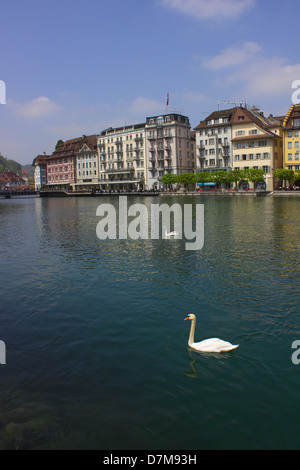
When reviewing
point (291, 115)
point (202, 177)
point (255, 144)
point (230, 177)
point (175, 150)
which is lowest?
point (230, 177)

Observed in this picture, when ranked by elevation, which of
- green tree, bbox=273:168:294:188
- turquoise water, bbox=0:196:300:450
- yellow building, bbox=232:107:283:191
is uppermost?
yellow building, bbox=232:107:283:191

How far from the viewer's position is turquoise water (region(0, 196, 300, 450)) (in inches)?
276

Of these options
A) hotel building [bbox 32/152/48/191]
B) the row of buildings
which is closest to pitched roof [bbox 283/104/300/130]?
the row of buildings

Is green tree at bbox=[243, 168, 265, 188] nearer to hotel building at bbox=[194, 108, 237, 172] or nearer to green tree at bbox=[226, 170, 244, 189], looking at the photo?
green tree at bbox=[226, 170, 244, 189]

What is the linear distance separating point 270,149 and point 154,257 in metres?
78.4

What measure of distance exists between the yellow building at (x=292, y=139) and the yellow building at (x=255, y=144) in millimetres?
2576

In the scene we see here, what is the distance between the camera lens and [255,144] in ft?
311

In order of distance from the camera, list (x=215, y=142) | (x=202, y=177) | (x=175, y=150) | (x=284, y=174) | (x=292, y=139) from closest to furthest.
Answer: (x=284, y=174) → (x=292, y=139) → (x=202, y=177) → (x=215, y=142) → (x=175, y=150)

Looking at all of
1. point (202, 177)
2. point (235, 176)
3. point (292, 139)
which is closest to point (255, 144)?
point (292, 139)

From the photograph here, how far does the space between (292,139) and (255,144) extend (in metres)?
8.67

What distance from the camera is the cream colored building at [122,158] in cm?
12525

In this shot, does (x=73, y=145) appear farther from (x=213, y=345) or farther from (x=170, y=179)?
(x=213, y=345)

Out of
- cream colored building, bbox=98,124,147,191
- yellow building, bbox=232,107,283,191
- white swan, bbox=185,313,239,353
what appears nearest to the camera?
white swan, bbox=185,313,239,353
